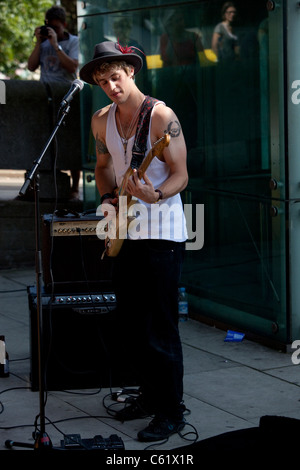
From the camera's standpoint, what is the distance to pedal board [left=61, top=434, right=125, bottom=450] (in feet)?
14.5

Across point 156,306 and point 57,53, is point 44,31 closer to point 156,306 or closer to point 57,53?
point 57,53

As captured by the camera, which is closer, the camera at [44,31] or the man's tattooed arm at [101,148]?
the man's tattooed arm at [101,148]

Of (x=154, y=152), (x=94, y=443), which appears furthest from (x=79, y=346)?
(x=154, y=152)

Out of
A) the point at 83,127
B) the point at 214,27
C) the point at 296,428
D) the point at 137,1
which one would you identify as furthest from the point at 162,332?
the point at 83,127

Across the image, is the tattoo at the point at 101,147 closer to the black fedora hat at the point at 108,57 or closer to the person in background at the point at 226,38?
the black fedora hat at the point at 108,57

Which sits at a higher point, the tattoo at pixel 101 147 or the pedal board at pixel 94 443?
the tattoo at pixel 101 147

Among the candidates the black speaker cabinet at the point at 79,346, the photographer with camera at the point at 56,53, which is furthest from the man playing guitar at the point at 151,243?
the photographer with camera at the point at 56,53

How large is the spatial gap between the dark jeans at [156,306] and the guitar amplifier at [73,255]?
2.95 feet

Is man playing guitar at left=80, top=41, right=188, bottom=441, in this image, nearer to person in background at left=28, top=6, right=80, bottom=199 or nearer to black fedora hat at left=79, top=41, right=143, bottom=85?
black fedora hat at left=79, top=41, right=143, bottom=85

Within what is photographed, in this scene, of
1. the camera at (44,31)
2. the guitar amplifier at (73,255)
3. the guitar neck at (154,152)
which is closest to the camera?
the guitar neck at (154,152)

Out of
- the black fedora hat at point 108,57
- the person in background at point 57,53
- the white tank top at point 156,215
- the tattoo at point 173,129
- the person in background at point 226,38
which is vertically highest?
the person in background at point 57,53

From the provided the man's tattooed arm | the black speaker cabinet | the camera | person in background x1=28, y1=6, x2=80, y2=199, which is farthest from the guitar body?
the camera

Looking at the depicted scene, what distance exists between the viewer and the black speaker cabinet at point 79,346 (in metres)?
5.55

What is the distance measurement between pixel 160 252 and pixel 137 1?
3.87m
